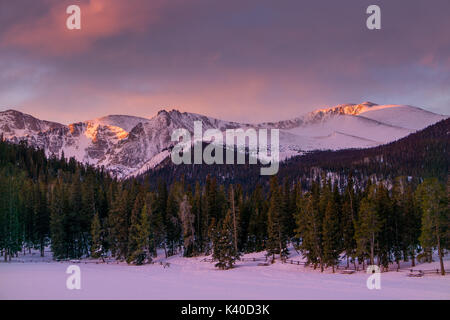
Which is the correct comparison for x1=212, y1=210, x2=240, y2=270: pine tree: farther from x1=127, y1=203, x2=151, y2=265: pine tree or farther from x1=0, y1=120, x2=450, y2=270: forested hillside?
x1=127, y1=203, x2=151, y2=265: pine tree

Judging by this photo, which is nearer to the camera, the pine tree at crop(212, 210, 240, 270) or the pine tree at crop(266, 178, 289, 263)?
the pine tree at crop(212, 210, 240, 270)

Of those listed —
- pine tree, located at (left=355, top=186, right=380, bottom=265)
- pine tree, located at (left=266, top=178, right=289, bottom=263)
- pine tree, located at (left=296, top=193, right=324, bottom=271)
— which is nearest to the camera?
pine tree, located at (left=355, top=186, right=380, bottom=265)

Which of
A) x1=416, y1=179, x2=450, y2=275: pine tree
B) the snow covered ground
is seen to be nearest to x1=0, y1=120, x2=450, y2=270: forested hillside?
x1=416, y1=179, x2=450, y2=275: pine tree

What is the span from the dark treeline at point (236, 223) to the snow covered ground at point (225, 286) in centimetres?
456

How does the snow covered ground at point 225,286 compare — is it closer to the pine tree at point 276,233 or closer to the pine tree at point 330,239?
the pine tree at point 330,239

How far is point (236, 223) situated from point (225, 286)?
98.2 ft

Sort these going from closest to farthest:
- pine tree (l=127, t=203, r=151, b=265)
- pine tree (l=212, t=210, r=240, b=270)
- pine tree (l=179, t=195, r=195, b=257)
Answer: pine tree (l=212, t=210, r=240, b=270) → pine tree (l=127, t=203, r=151, b=265) → pine tree (l=179, t=195, r=195, b=257)

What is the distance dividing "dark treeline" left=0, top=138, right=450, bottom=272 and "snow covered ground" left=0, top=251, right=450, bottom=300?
456cm

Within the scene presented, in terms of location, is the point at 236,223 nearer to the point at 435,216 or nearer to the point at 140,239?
the point at 140,239

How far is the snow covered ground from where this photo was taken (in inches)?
1270

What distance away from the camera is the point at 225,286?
3859cm

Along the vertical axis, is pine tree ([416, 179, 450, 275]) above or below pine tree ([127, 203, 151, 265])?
above

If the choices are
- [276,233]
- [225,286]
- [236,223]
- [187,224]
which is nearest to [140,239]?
[187,224]

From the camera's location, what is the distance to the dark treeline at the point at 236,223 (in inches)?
2121
